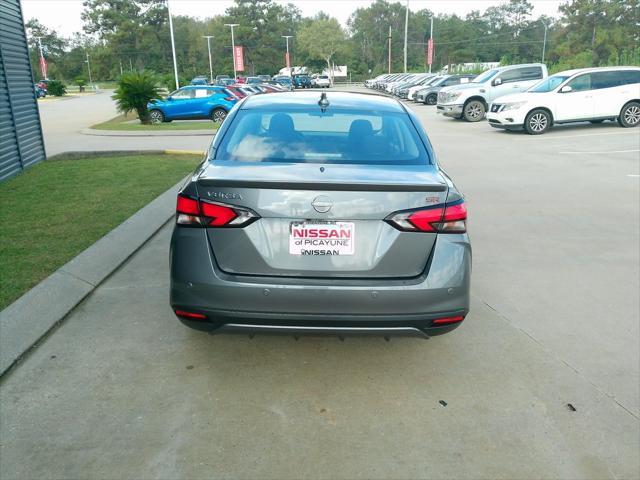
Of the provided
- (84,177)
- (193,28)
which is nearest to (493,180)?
(84,177)

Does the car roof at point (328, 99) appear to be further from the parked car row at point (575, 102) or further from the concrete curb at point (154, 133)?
the concrete curb at point (154, 133)

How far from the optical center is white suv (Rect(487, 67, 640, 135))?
16.7 meters

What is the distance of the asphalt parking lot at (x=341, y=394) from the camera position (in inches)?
109

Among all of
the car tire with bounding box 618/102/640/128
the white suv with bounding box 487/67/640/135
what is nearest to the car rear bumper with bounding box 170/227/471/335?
the white suv with bounding box 487/67/640/135

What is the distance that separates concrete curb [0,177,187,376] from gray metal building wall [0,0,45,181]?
4.58 metres

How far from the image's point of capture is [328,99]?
4.34 m

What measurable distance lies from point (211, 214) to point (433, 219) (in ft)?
3.88

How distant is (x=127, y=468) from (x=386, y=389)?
1.48 metres

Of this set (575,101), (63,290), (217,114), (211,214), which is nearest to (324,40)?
(217,114)

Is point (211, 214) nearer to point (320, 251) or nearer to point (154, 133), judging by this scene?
point (320, 251)

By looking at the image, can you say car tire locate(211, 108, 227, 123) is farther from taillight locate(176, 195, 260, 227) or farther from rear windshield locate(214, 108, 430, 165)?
taillight locate(176, 195, 260, 227)

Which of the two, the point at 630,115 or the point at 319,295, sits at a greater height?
the point at 319,295

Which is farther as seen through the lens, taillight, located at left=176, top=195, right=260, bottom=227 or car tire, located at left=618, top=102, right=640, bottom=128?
car tire, located at left=618, top=102, right=640, bottom=128

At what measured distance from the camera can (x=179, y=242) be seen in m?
3.22
